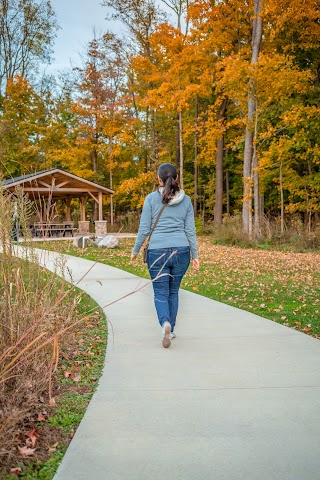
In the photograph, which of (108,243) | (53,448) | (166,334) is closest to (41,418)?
(53,448)

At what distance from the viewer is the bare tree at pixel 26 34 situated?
38.4m

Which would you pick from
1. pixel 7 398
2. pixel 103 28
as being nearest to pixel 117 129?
pixel 103 28

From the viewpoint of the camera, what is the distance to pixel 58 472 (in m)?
2.66

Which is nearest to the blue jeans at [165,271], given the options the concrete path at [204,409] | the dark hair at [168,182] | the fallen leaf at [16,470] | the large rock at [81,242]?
the concrete path at [204,409]

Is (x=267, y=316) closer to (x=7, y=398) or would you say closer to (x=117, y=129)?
(x=7, y=398)

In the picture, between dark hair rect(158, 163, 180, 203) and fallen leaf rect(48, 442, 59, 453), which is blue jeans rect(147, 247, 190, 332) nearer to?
dark hair rect(158, 163, 180, 203)

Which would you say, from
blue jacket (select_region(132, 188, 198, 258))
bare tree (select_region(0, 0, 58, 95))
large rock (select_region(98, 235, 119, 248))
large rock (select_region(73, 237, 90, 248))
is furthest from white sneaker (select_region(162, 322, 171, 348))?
bare tree (select_region(0, 0, 58, 95))

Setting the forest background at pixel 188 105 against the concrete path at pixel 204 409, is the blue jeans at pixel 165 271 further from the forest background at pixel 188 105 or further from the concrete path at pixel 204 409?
the forest background at pixel 188 105

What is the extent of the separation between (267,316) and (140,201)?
25778mm

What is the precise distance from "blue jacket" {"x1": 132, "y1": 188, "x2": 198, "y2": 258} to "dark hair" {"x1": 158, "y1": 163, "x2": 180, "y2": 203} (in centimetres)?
5

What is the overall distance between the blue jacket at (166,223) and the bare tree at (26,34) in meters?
36.4

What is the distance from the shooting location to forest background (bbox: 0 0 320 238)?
70.1ft

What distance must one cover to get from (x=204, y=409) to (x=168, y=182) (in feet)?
7.83

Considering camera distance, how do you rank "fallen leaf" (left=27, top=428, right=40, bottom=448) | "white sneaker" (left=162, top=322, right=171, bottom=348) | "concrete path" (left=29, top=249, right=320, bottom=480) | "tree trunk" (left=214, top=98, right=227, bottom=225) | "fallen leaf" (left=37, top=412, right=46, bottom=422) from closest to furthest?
"concrete path" (left=29, top=249, right=320, bottom=480) → "fallen leaf" (left=27, top=428, right=40, bottom=448) → "fallen leaf" (left=37, top=412, right=46, bottom=422) → "white sneaker" (left=162, top=322, right=171, bottom=348) → "tree trunk" (left=214, top=98, right=227, bottom=225)
